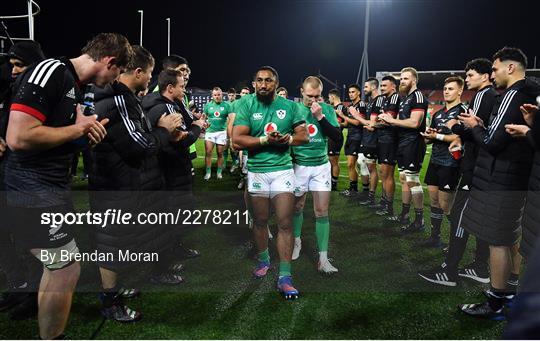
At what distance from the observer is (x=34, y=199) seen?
7.80 ft

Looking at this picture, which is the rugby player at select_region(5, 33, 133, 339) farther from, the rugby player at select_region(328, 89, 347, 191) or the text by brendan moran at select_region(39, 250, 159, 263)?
the rugby player at select_region(328, 89, 347, 191)

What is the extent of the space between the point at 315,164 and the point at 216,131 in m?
5.88

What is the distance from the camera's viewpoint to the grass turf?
3.10 meters

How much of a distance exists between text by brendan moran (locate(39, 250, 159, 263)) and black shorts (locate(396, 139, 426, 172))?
3831 millimetres

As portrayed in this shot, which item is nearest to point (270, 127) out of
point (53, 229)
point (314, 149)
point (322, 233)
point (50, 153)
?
point (314, 149)

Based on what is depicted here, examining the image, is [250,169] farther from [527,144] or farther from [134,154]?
[527,144]

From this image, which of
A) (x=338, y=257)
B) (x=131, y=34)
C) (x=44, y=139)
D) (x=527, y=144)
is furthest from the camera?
(x=131, y=34)

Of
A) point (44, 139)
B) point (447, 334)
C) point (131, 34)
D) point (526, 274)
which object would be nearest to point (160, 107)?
point (44, 139)

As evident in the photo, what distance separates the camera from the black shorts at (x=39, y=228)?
7.72 feet

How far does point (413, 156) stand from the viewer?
Result: 5.89 meters

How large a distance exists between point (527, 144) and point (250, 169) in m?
2.42

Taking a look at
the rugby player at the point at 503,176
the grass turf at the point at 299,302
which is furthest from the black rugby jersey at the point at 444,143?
the rugby player at the point at 503,176

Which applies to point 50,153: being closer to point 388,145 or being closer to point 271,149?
point 271,149

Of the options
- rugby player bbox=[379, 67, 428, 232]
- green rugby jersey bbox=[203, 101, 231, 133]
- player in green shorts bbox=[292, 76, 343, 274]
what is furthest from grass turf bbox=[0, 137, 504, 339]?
green rugby jersey bbox=[203, 101, 231, 133]
